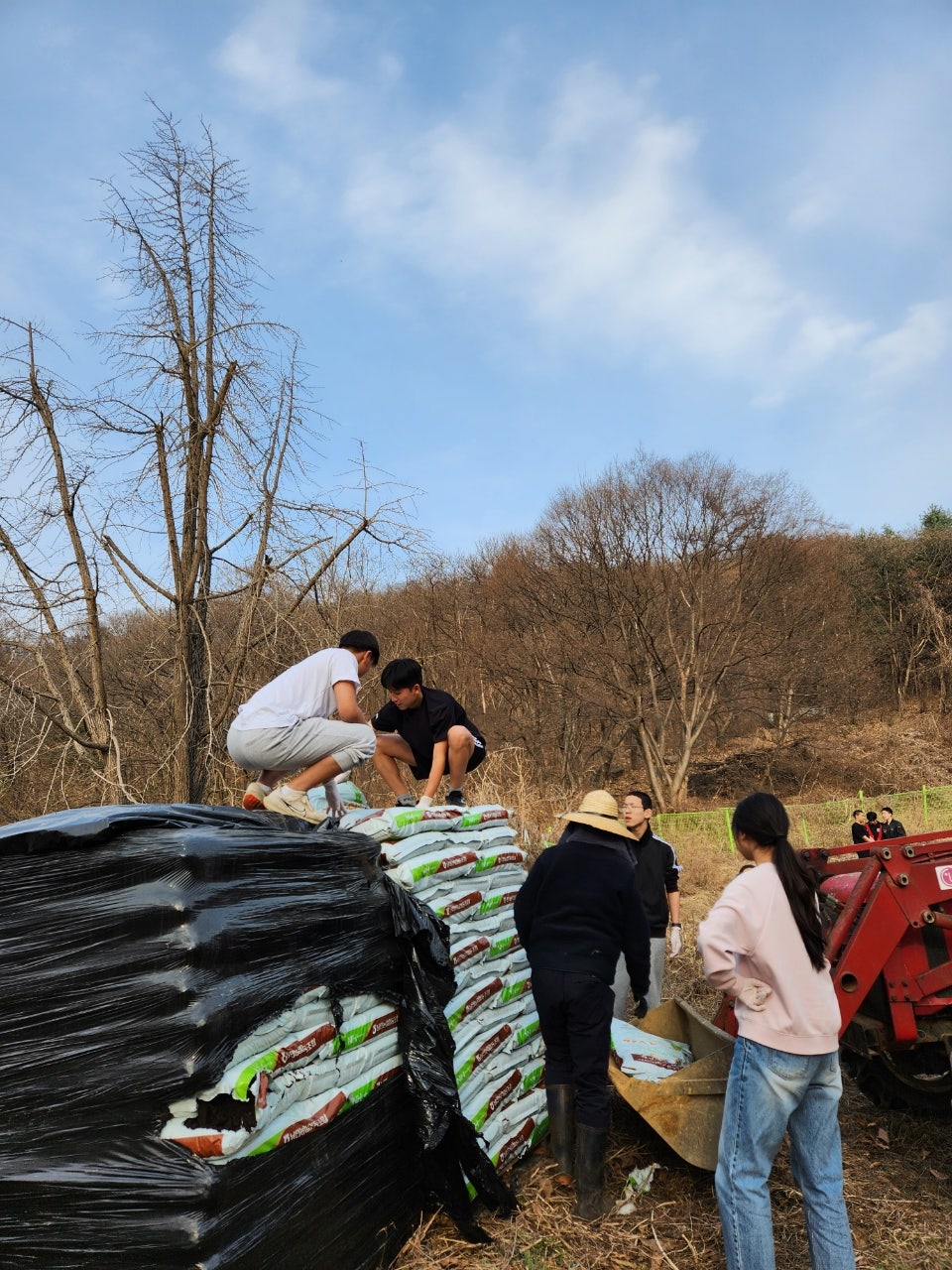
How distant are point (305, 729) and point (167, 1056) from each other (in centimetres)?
197

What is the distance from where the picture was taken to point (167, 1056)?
7.93 feet

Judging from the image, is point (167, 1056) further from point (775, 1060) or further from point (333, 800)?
point (333, 800)

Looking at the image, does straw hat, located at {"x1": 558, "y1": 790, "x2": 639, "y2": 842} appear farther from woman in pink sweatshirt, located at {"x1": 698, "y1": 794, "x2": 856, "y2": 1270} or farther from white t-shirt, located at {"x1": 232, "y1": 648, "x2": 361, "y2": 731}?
white t-shirt, located at {"x1": 232, "y1": 648, "x2": 361, "y2": 731}

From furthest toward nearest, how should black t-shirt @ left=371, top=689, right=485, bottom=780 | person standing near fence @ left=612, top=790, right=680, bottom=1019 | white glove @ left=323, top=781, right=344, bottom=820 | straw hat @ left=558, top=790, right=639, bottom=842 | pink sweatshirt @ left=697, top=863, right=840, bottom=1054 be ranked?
person standing near fence @ left=612, top=790, right=680, bottom=1019 → black t-shirt @ left=371, top=689, right=485, bottom=780 → white glove @ left=323, top=781, right=344, bottom=820 → straw hat @ left=558, top=790, right=639, bottom=842 → pink sweatshirt @ left=697, top=863, right=840, bottom=1054

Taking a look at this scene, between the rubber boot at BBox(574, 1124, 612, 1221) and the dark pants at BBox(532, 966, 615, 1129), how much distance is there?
41 mm

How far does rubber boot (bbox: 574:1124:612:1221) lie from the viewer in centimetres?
372

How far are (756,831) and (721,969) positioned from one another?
0.47 m

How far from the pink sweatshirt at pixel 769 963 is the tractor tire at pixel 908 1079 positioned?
5.31 feet

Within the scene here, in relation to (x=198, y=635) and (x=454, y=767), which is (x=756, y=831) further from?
(x=198, y=635)

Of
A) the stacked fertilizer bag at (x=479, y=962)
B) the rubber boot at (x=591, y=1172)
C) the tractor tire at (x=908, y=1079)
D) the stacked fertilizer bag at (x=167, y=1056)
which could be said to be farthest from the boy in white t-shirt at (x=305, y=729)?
the tractor tire at (x=908, y=1079)

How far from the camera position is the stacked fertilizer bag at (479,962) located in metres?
3.81

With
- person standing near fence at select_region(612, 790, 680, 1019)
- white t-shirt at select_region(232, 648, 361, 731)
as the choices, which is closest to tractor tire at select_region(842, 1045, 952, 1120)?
person standing near fence at select_region(612, 790, 680, 1019)

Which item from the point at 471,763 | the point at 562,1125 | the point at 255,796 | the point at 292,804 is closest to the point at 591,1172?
the point at 562,1125

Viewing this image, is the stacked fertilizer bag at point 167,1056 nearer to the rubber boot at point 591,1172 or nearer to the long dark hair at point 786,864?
the rubber boot at point 591,1172
